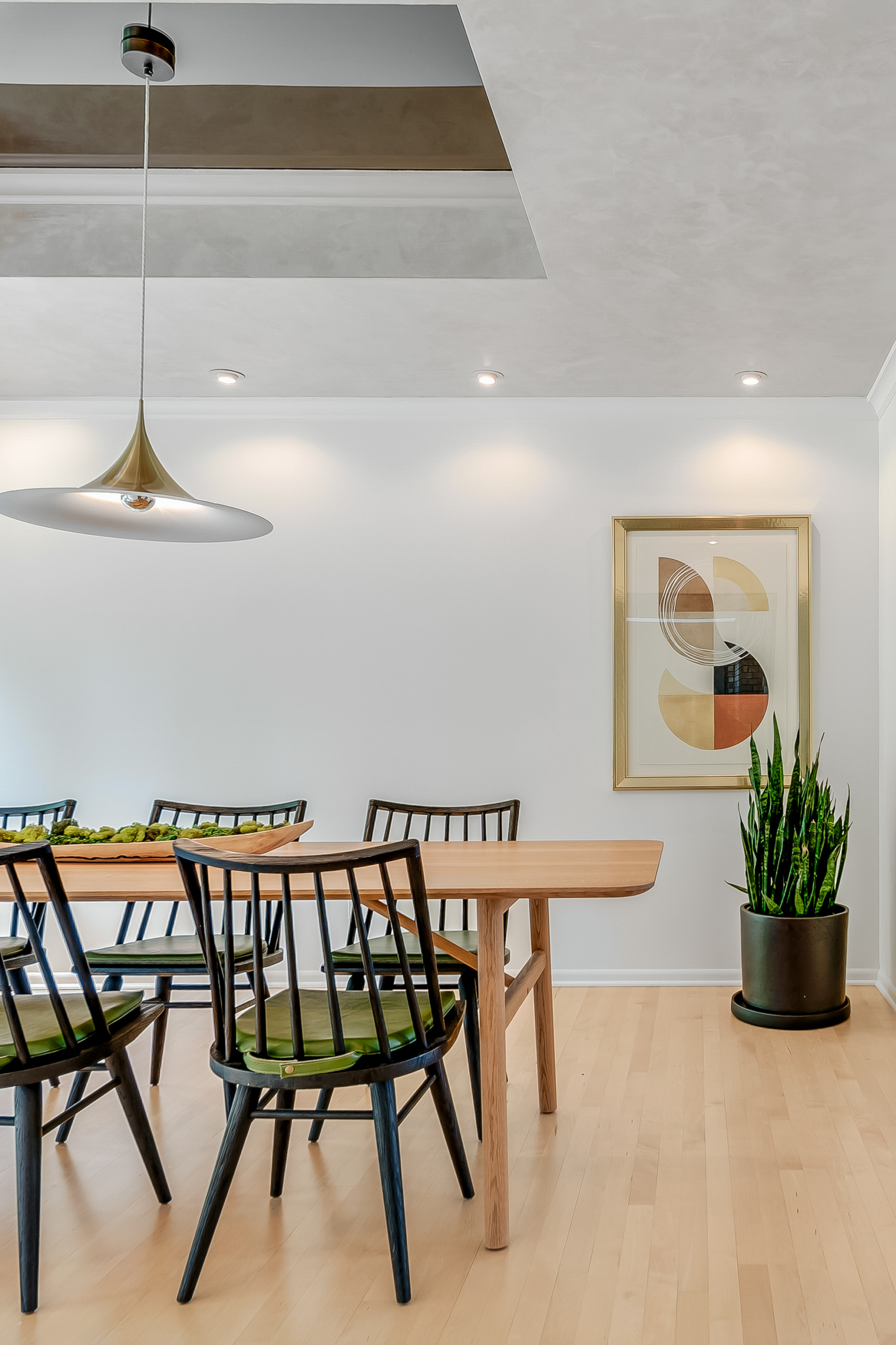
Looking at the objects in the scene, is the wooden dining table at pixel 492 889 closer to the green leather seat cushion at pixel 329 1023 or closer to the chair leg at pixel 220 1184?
the green leather seat cushion at pixel 329 1023

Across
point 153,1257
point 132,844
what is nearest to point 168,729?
point 132,844

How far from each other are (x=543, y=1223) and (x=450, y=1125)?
0.30m

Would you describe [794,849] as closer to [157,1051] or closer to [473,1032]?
[473,1032]

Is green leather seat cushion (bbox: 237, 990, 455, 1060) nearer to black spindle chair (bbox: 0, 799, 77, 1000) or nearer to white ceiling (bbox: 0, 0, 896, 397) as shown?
black spindle chair (bbox: 0, 799, 77, 1000)

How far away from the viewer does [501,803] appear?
3.50 m

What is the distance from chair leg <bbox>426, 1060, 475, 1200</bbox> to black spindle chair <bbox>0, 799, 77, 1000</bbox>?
111 cm

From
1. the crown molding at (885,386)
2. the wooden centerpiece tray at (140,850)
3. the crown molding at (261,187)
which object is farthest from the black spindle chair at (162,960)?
the crown molding at (885,386)

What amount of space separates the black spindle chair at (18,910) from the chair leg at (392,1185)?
3.55ft

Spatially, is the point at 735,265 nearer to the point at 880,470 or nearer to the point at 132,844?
the point at 880,470

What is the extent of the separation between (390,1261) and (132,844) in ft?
3.53

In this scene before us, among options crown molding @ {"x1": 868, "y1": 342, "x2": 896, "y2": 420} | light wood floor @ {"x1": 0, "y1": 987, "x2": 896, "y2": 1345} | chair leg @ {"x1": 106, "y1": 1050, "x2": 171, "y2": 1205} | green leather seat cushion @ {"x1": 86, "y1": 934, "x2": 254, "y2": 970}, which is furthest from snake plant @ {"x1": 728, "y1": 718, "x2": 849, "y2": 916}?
chair leg @ {"x1": 106, "y1": 1050, "x2": 171, "y2": 1205}

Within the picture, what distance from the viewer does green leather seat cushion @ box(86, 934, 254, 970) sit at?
2.69 m

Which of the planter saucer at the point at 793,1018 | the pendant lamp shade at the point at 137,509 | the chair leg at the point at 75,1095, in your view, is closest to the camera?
the pendant lamp shade at the point at 137,509

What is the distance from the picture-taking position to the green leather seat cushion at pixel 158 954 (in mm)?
2686
